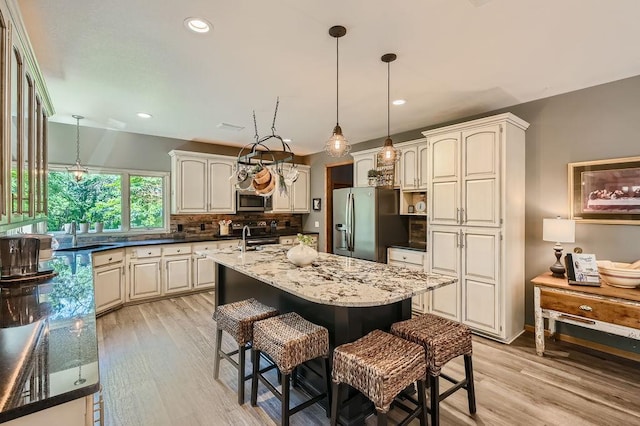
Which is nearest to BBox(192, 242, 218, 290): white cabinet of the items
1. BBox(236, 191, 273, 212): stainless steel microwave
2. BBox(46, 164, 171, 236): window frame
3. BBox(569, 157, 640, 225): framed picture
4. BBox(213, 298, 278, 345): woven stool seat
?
BBox(46, 164, 171, 236): window frame

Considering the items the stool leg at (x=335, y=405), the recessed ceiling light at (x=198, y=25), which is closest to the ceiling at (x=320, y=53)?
the recessed ceiling light at (x=198, y=25)

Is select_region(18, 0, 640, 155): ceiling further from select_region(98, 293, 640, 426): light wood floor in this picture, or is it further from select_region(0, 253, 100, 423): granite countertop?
select_region(98, 293, 640, 426): light wood floor

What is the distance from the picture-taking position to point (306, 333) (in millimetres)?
1887

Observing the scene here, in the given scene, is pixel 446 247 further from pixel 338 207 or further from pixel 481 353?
pixel 338 207

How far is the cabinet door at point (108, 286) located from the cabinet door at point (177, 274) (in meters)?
0.58

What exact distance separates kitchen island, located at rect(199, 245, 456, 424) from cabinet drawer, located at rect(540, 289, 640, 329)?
1441 millimetres

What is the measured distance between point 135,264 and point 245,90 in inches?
120

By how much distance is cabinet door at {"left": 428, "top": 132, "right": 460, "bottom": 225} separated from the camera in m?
3.54

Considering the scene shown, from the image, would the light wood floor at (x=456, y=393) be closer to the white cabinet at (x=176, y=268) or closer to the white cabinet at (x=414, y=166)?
the white cabinet at (x=176, y=268)

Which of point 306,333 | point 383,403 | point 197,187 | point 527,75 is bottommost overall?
point 383,403

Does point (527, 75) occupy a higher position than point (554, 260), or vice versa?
point (527, 75)

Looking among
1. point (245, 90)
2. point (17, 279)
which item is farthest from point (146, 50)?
point (17, 279)

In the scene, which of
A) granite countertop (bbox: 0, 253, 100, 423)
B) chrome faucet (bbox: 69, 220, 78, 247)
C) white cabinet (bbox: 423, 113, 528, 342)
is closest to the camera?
granite countertop (bbox: 0, 253, 100, 423)

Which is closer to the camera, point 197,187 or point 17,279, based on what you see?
point 17,279
